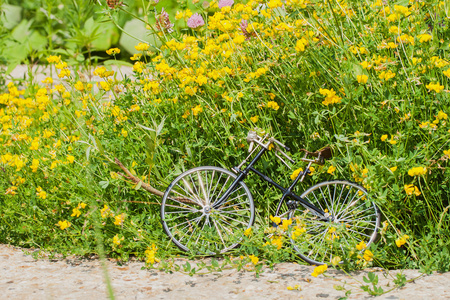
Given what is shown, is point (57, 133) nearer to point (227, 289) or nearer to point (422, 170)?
point (227, 289)

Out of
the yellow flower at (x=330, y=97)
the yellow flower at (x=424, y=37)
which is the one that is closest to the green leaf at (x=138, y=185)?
Result: the yellow flower at (x=330, y=97)

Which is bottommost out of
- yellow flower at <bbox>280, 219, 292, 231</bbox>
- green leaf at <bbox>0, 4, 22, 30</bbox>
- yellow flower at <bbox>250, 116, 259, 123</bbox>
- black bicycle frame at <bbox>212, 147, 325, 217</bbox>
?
yellow flower at <bbox>280, 219, 292, 231</bbox>

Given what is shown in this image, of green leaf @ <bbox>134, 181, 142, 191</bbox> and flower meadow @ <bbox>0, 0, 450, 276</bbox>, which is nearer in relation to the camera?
flower meadow @ <bbox>0, 0, 450, 276</bbox>

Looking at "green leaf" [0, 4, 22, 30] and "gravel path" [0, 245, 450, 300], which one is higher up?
"green leaf" [0, 4, 22, 30]

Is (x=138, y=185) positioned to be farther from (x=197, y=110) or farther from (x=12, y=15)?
(x=12, y=15)

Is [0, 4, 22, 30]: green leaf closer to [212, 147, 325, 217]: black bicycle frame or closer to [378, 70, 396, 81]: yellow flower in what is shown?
[212, 147, 325, 217]: black bicycle frame

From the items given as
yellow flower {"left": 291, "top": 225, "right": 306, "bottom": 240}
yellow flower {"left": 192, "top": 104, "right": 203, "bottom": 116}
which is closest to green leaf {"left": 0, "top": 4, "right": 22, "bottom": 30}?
yellow flower {"left": 192, "top": 104, "right": 203, "bottom": 116}

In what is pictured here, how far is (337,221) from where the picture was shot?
219 centimetres

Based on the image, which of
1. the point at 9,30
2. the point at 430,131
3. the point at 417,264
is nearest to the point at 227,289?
the point at 417,264

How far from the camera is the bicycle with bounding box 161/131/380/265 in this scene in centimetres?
217

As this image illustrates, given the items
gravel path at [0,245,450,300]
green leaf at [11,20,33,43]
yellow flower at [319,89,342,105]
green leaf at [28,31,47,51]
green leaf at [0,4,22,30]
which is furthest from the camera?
green leaf at [0,4,22,30]

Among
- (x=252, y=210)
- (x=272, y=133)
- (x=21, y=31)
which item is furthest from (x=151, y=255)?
(x=21, y=31)

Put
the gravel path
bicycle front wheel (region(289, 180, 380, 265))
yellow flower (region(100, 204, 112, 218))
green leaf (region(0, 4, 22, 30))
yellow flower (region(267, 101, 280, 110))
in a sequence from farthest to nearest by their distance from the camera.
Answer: green leaf (region(0, 4, 22, 30)) → yellow flower (region(267, 101, 280, 110)) → yellow flower (region(100, 204, 112, 218)) → bicycle front wheel (region(289, 180, 380, 265)) → the gravel path

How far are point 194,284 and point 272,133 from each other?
92 cm
